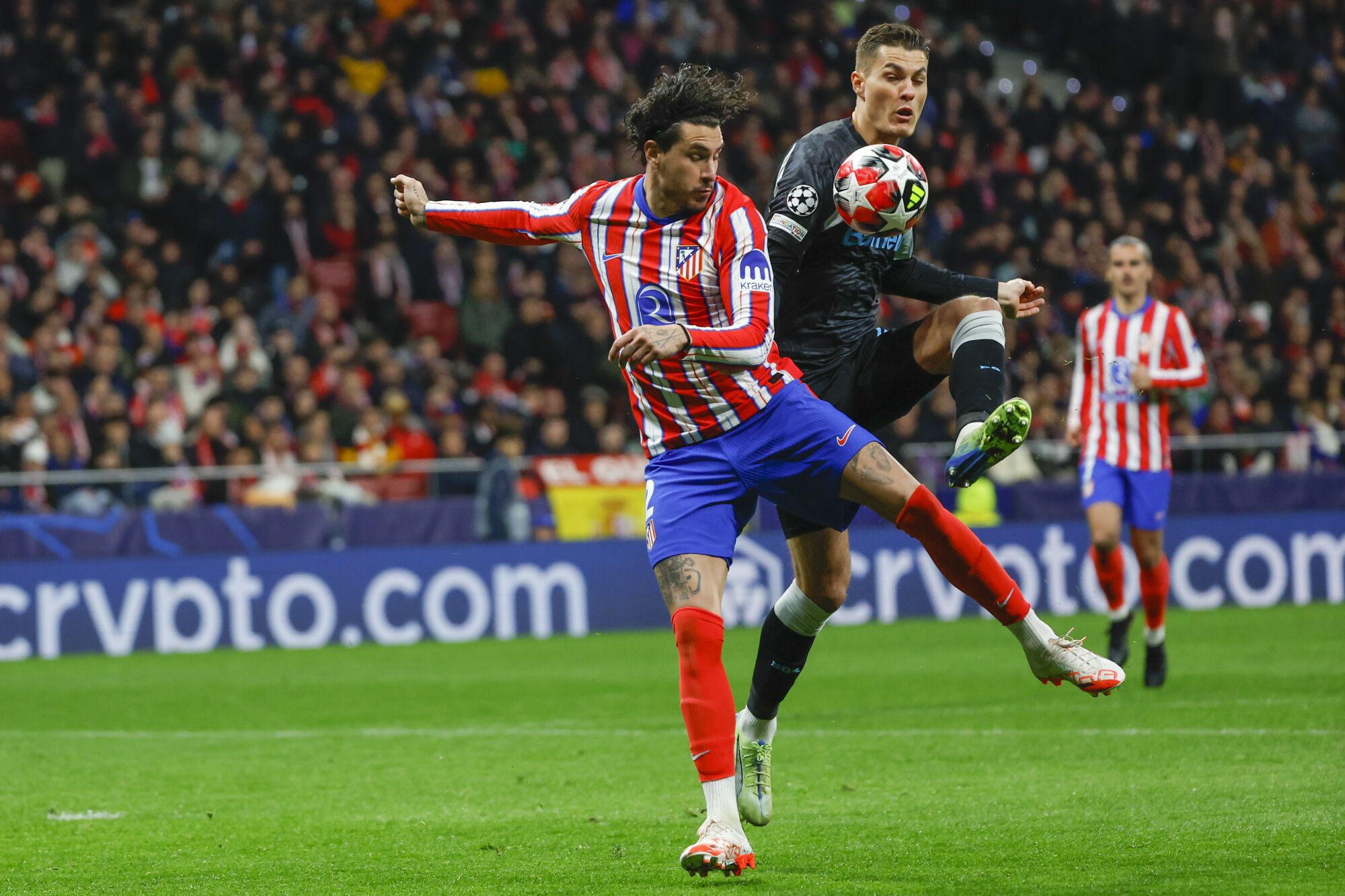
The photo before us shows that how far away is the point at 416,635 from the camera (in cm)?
1370

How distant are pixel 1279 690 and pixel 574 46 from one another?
12257 millimetres

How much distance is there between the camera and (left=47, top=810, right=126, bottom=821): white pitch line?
6.05 metres

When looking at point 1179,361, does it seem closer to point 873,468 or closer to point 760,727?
point 760,727

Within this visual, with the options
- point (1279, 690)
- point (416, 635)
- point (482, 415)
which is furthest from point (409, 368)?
point (1279, 690)

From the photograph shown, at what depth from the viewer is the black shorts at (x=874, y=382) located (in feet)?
18.6

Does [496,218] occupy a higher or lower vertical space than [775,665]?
higher

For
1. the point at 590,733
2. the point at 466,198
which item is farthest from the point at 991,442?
the point at 466,198

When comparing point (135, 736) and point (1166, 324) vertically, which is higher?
point (1166, 324)

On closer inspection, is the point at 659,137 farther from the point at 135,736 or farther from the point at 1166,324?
the point at 1166,324

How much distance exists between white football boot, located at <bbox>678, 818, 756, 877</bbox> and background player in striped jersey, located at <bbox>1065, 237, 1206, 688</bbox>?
540 cm

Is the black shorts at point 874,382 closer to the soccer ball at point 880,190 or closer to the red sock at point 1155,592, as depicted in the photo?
the soccer ball at point 880,190

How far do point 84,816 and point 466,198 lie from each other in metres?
11.2

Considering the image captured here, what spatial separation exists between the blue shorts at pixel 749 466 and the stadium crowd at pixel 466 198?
29.7 feet

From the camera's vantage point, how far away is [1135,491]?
380 inches
